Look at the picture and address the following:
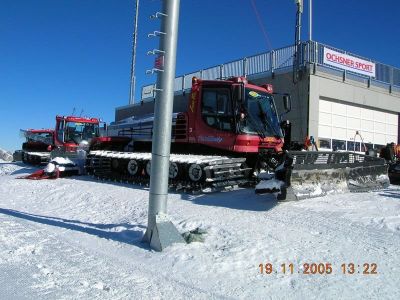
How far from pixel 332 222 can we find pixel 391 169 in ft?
24.1

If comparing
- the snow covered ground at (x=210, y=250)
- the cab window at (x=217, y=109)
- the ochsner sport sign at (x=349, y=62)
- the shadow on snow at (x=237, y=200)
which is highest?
the ochsner sport sign at (x=349, y=62)

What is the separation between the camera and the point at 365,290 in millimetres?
3936

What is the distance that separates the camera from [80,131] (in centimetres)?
2119

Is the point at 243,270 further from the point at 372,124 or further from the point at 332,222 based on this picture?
the point at 372,124

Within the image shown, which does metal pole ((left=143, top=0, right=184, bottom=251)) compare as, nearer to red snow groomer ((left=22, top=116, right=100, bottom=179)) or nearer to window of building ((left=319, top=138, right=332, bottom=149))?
window of building ((left=319, top=138, right=332, bottom=149))

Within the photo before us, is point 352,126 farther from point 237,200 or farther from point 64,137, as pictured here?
point 64,137

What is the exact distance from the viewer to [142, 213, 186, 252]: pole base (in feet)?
17.4

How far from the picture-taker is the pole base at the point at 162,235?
17.4 feet

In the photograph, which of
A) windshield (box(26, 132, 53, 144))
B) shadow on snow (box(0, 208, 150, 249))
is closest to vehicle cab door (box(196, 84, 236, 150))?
shadow on snow (box(0, 208, 150, 249))

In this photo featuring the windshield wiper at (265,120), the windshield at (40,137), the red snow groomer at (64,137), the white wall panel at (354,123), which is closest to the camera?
the windshield wiper at (265,120)

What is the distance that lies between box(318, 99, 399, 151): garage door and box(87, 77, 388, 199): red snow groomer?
571 cm

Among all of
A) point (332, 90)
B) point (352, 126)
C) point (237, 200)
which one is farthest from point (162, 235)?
point (352, 126)

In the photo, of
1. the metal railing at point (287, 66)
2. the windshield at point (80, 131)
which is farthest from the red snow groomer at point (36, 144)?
the metal railing at point (287, 66)

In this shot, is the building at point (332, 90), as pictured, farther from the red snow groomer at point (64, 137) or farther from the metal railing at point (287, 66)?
the red snow groomer at point (64, 137)
